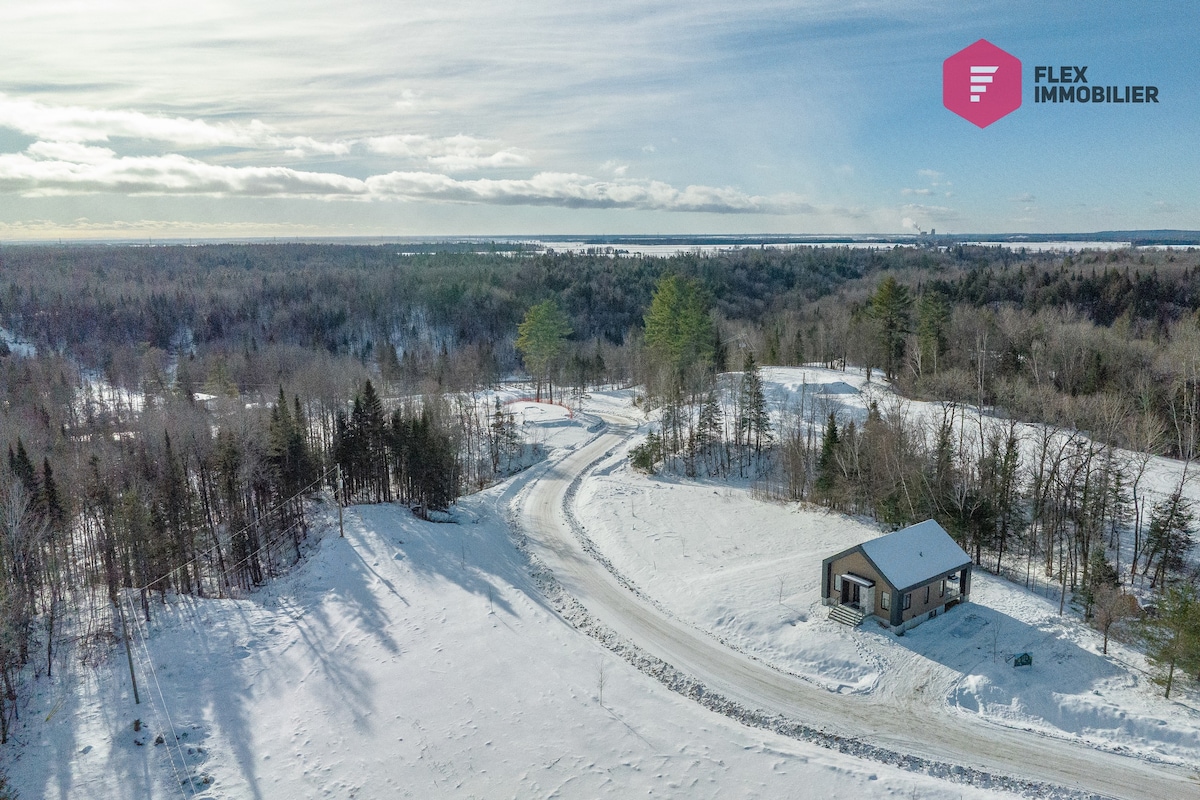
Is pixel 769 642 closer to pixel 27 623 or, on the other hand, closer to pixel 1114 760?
pixel 1114 760

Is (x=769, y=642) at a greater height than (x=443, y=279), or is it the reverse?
(x=443, y=279)

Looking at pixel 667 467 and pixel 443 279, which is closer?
pixel 667 467

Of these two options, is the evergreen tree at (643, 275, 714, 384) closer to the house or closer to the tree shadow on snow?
→ the house

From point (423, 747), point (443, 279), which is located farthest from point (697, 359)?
point (443, 279)

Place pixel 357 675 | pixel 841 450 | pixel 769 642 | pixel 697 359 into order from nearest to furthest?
pixel 357 675 → pixel 769 642 → pixel 841 450 → pixel 697 359

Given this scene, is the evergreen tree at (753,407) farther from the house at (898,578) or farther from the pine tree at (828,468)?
the house at (898,578)

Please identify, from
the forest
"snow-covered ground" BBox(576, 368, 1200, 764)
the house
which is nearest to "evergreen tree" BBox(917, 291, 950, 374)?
the forest

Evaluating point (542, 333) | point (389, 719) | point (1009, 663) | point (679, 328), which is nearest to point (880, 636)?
point (1009, 663)
